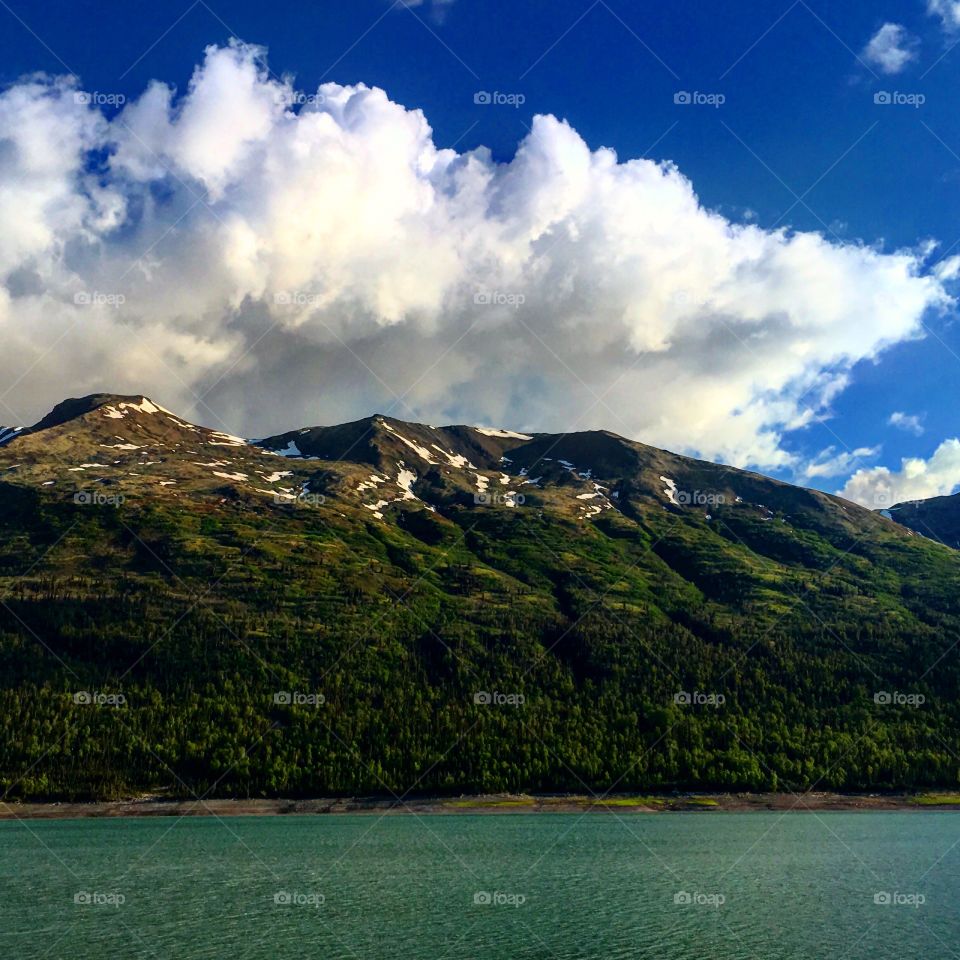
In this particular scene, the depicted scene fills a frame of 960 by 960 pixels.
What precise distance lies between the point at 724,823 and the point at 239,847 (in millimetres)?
106039

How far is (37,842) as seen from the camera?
15112 cm

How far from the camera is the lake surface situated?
70312 millimetres

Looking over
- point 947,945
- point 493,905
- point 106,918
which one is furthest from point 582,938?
point 106,918

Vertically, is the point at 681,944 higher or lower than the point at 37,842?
higher

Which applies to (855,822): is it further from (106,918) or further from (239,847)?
(106,918)

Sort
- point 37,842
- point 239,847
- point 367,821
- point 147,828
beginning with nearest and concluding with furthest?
point 239,847 < point 37,842 < point 147,828 < point 367,821

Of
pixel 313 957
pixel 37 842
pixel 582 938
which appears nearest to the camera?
pixel 313 957

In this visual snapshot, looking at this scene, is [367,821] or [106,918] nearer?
[106,918]

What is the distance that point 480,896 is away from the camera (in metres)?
90.6

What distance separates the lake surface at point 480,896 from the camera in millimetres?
70312

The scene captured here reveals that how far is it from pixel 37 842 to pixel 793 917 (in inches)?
5137

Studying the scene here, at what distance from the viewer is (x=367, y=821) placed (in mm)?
197625

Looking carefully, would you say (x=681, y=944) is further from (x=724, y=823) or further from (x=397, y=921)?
(x=724, y=823)

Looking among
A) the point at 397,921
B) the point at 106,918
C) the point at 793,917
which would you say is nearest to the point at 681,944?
the point at 793,917
